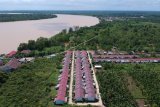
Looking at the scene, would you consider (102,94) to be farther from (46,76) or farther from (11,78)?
(11,78)

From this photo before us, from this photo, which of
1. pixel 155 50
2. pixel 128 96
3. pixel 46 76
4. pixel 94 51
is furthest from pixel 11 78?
pixel 155 50

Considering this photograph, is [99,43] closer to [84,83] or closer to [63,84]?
[84,83]

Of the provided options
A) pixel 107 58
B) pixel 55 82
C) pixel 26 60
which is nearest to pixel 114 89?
pixel 55 82

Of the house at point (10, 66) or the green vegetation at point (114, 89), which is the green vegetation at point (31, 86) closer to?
the house at point (10, 66)

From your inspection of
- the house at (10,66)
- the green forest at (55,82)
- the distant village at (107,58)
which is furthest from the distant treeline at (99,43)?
the house at (10,66)

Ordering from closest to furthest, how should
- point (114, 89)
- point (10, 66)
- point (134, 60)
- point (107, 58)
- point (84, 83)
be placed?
point (114, 89) → point (84, 83) → point (10, 66) → point (134, 60) → point (107, 58)

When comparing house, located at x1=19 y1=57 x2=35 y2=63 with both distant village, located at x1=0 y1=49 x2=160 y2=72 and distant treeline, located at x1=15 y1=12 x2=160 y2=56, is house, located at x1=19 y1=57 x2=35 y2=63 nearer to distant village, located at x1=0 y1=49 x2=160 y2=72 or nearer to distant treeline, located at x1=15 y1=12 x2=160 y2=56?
distant village, located at x1=0 y1=49 x2=160 y2=72

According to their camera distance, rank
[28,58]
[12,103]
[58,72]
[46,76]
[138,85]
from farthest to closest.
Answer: [28,58] < [58,72] < [46,76] < [138,85] < [12,103]
